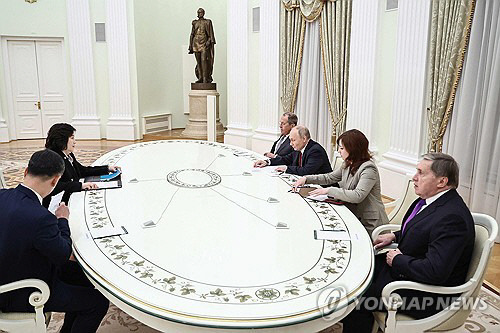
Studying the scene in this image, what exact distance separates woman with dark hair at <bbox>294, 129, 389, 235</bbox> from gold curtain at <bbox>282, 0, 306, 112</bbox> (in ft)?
15.2

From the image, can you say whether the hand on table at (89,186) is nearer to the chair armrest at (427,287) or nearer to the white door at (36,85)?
the chair armrest at (427,287)

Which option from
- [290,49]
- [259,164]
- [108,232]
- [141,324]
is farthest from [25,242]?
[290,49]

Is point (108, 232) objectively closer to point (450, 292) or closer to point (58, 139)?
point (58, 139)

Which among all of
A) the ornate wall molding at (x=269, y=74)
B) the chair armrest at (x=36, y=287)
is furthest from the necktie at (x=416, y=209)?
the ornate wall molding at (x=269, y=74)

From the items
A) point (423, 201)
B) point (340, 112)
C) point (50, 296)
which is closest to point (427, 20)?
point (340, 112)

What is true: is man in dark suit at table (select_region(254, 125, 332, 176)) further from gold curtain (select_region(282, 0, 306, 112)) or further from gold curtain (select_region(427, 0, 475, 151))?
→ gold curtain (select_region(282, 0, 306, 112))

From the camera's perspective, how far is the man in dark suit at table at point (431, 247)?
6.98 ft

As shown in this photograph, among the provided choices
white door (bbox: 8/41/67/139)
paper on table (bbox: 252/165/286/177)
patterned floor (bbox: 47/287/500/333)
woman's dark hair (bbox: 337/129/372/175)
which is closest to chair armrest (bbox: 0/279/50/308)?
patterned floor (bbox: 47/287/500/333)

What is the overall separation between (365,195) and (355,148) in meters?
0.38

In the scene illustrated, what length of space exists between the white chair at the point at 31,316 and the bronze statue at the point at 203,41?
8.69 m

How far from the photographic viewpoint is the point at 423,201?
8.50 feet

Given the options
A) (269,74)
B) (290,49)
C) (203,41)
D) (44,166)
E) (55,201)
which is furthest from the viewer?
(203,41)

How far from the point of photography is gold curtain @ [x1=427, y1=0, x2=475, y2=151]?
15.6 ft

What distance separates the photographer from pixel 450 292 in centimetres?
212
